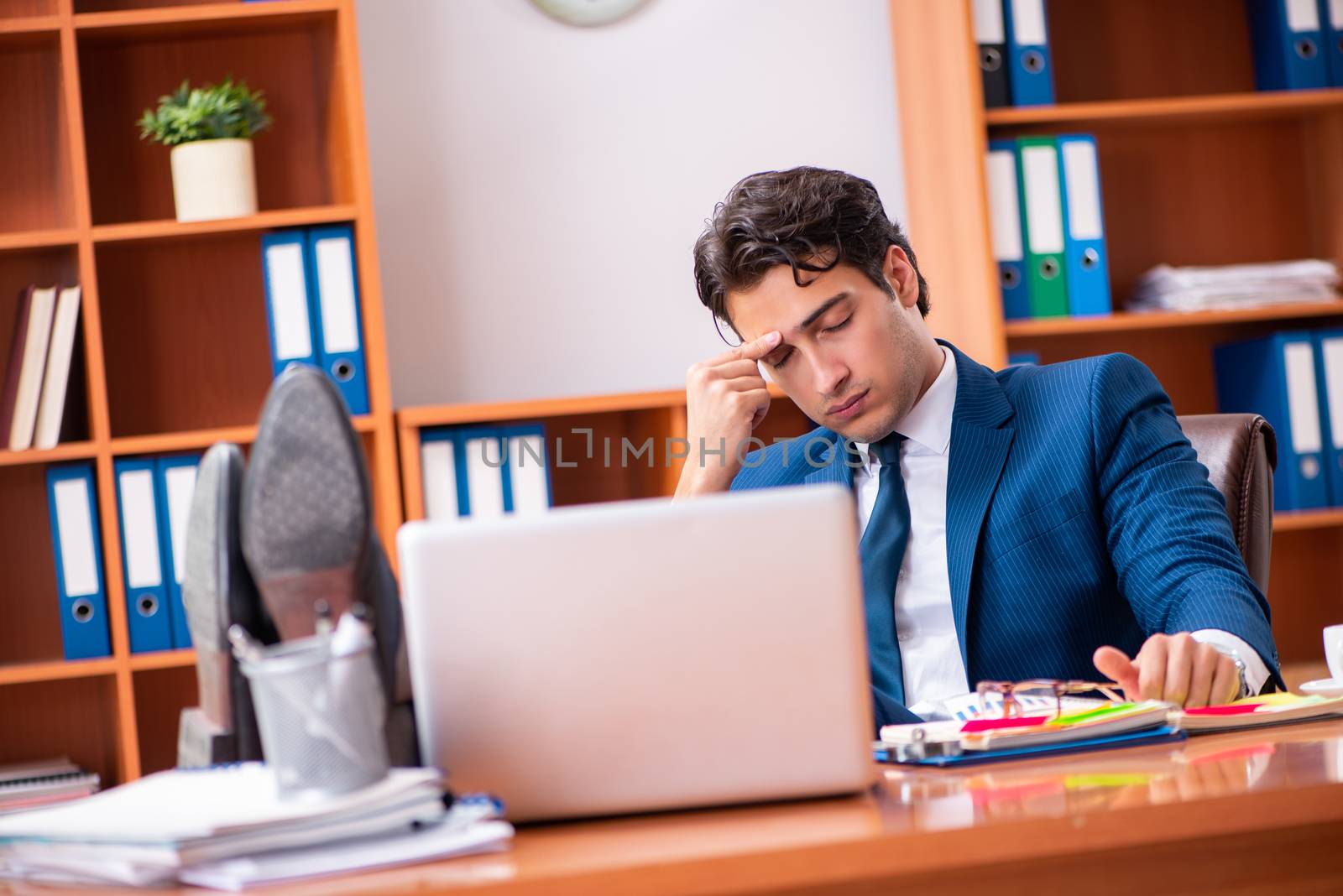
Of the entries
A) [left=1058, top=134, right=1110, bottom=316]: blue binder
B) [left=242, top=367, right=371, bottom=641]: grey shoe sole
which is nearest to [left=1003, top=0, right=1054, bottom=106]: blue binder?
[left=1058, top=134, right=1110, bottom=316]: blue binder

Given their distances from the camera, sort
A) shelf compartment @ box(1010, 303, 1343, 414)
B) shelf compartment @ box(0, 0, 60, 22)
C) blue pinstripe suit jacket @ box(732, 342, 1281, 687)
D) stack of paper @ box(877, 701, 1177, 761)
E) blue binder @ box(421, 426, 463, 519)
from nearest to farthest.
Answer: stack of paper @ box(877, 701, 1177, 761)
blue pinstripe suit jacket @ box(732, 342, 1281, 687)
blue binder @ box(421, 426, 463, 519)
shelf compartment @ box(0, 0, 60, 22)
shelf compartment @ box(1010, 303, 1343, 414)

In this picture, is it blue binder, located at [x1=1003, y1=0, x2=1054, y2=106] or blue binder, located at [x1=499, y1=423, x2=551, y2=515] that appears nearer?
blue binder, located at [x1=499, y1=423, x2=551, y2=515]

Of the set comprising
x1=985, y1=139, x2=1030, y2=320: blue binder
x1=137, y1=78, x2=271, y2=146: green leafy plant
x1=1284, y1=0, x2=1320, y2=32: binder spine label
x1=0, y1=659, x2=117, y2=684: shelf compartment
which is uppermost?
x1=1284, y1=0, x2=1320, y2=32: binder spine label

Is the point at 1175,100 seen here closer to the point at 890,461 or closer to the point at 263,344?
the point at 890,461

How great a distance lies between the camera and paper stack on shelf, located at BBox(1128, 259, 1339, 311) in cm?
267

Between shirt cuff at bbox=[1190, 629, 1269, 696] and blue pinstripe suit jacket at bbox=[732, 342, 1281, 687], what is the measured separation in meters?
0.16

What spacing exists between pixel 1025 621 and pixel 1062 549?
10 centimetres

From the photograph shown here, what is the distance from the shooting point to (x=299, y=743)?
761 mm

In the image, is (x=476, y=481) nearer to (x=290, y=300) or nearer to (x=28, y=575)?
(x=290, y=300)

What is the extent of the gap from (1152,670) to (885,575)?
1.77 feet

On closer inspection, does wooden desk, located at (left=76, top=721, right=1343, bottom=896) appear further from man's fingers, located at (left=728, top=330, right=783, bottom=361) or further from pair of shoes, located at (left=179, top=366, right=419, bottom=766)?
man's fingers, located at (left=728, top=330, right=783, bottom=361)

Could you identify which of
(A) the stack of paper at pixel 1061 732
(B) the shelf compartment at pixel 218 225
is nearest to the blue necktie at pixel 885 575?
(A) the stack of paper at pixel 1061 732

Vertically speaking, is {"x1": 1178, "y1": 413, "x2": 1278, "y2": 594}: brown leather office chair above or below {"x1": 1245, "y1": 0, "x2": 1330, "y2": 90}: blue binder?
below

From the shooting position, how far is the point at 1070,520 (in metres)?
1.57
